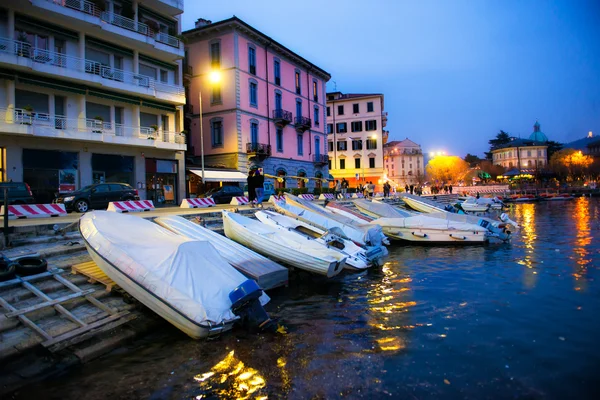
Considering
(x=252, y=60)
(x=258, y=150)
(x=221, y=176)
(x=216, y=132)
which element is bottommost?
(x=221, y=176)

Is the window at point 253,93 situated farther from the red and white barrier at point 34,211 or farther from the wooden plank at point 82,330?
the wooden plank at point 82,330

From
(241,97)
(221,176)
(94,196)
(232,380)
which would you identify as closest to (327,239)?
(232,380)

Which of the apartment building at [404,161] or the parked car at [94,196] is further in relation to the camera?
the apartment building at [404,161]

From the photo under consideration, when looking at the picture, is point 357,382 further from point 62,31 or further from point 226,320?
point 62,31

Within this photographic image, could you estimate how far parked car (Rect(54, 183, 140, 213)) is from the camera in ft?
58.9

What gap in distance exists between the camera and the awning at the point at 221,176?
30.1 meters

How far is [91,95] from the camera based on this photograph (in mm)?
23047

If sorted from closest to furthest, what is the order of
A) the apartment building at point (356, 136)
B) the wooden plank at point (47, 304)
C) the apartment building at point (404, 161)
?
the wooden plank at point (47, 304) < the apartment building at point (356, 136) < the apartment building at point (404, 161)

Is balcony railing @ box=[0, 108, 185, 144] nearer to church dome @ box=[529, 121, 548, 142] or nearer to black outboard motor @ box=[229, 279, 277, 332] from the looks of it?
black outboard motor @ box=[229, 279, 277, 332]

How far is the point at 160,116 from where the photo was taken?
2784 cm

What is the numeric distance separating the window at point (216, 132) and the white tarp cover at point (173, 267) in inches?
1091

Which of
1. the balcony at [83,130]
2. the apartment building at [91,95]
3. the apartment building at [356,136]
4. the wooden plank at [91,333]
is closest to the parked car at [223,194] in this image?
the apartment building at [91,95]

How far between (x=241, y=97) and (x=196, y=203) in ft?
50.7

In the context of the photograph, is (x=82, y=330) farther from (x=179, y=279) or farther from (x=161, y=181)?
(x=161, y=181)
